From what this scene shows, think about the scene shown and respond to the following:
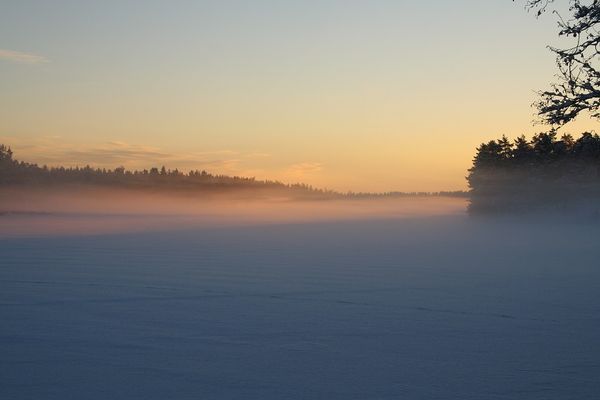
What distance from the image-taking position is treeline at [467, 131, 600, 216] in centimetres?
4634

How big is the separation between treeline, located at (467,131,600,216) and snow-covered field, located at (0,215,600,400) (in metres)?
38.0

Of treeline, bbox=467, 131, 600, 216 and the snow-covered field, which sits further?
treeline, bbox=467, 131, 600, 216

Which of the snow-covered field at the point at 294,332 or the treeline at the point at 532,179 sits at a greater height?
the treeline at the point at 532,179

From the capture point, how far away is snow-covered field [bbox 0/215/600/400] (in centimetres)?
437

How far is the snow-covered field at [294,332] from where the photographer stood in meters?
4.37

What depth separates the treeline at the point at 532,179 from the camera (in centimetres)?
4634

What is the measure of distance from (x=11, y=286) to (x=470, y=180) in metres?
50.6

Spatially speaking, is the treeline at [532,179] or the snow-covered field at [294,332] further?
the treeline at [532,179]

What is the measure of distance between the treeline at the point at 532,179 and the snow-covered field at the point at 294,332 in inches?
1495

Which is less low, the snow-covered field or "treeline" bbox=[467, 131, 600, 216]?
"treeline" bbox=[467, 131, 600, 216]

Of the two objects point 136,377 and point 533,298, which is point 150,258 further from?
point 136,377

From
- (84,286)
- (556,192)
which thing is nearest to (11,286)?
(84,286)

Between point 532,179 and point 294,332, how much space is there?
4865 cm

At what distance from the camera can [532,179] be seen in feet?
167
